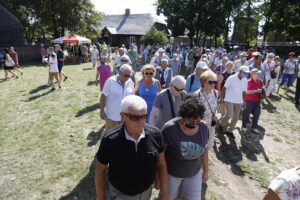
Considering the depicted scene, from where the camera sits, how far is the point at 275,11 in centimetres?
3322

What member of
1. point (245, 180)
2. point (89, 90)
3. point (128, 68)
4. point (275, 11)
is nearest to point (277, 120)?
point (245, 180)

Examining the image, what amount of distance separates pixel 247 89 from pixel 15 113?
277 inches

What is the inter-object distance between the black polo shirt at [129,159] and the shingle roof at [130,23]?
48.9 metres

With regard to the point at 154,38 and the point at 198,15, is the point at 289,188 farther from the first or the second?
the point at 154,38

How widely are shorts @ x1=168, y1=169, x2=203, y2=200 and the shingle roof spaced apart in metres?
48.5

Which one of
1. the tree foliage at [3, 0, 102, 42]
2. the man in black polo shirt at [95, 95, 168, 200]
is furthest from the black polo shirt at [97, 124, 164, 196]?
the tree foliage at [3, 0, 102, 42]

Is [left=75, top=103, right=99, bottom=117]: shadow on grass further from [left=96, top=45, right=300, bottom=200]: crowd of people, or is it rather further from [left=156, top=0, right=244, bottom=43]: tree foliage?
[left=156, top=0, right=244, bottom=43]: tree foliage

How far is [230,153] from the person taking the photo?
22.2 ft

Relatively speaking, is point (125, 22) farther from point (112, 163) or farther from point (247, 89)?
point (112, 163)

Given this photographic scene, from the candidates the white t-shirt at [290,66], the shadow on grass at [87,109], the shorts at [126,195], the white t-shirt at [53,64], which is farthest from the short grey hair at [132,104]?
the white t-shirt at [290,66]

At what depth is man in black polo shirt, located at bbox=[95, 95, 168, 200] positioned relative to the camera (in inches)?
107

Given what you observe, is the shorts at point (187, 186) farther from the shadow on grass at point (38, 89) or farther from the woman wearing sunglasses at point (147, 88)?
the shadow on grass at point (38, 89)

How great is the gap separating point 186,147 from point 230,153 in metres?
3.95

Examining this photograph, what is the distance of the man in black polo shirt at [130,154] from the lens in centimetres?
271
